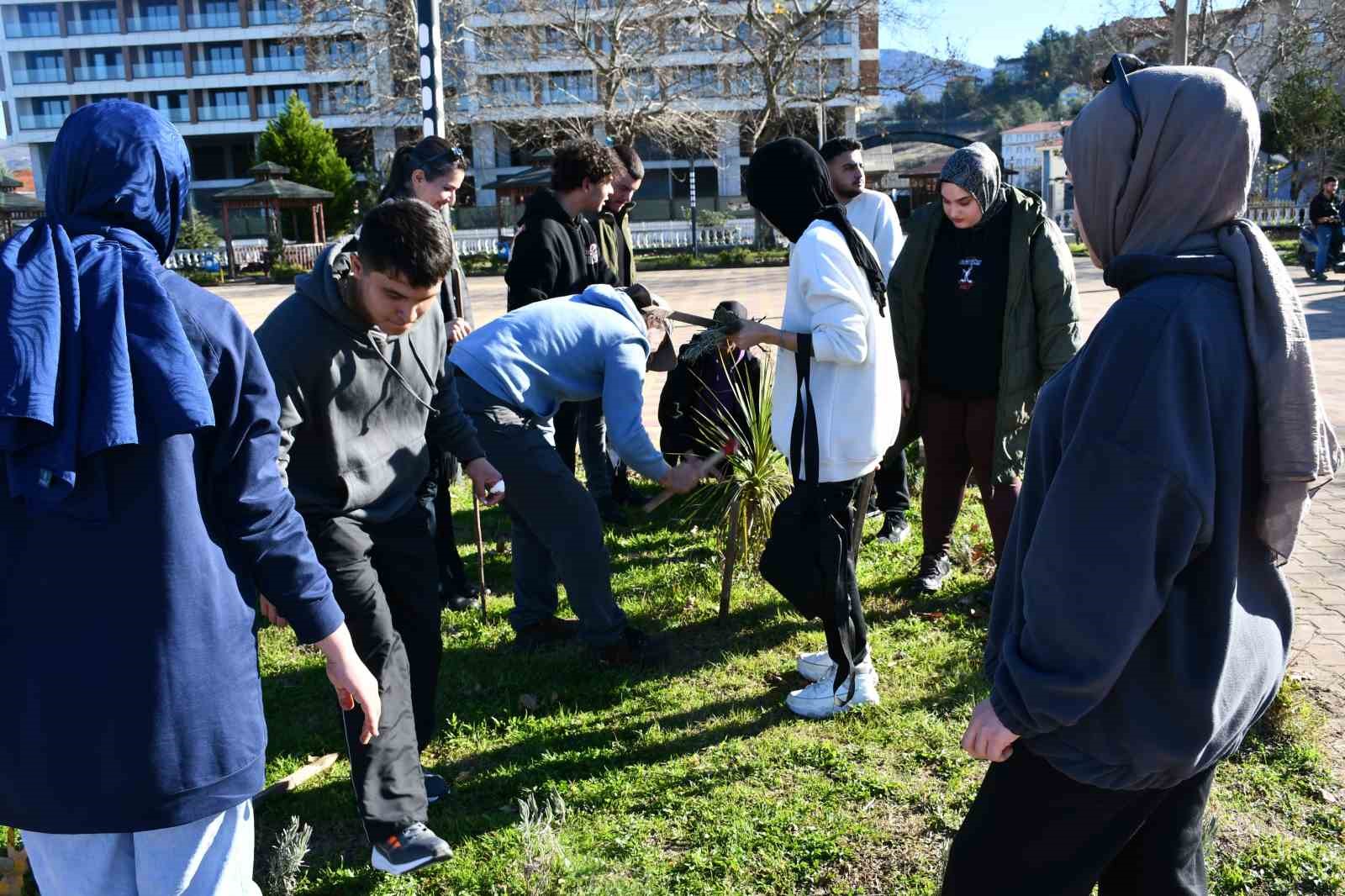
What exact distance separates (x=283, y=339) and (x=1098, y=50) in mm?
44912

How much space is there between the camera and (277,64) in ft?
224

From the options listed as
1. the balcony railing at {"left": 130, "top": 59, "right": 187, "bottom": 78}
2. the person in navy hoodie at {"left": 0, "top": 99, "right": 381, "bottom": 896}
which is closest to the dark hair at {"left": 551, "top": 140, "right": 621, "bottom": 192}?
the person in navy hoodie at {"left": 0, "top": 99, "right": 381, "bottom": 896}

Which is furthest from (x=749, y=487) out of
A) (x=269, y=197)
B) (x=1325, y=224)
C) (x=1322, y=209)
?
(x=269, y=197)

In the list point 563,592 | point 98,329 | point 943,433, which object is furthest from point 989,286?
point 98,329

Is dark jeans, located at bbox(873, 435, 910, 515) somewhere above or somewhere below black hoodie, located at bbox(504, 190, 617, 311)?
below

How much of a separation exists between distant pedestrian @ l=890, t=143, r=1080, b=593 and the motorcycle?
16831mm

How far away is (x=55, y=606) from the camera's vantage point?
66.1 inches

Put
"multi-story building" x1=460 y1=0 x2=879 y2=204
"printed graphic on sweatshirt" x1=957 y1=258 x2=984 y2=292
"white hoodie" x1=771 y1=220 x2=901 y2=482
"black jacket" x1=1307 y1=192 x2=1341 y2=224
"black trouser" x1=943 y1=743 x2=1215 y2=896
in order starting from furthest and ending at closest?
1. "multi-story building" x1=460 y1=0 x2=879 y2=204
2. "black jacket" x1=1307 y1=192 x2=1341 y2=224
3. "printed graphic on sweatshirt" x1=957 y1=258 x2=984 y2=292
4. "white hoodie" x1=771 y1=220 x2=901 y2=482
5. "black trouser" x1=943 y1=743 x2=1215 y2=896

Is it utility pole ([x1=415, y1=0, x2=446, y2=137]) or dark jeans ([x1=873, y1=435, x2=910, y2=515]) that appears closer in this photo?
utility pole ([x1=415, y1=0, x2=446, y2=137])

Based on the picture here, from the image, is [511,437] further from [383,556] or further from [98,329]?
[98,329]

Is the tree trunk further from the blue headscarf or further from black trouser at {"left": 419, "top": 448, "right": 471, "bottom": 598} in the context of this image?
the blue headscarf

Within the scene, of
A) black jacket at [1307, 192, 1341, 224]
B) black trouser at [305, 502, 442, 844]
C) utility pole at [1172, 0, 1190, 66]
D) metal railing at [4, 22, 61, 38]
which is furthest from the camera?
metal railing at [4, 22, 61, 38]

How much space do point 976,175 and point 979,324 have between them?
64 centimetres

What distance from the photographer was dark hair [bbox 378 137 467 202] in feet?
16.1
